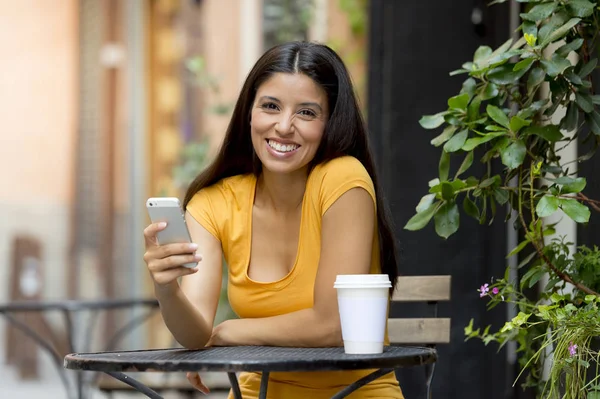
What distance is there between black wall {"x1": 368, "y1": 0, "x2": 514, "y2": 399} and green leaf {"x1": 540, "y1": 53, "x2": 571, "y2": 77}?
4.91 feet

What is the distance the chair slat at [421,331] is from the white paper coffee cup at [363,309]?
1053mm

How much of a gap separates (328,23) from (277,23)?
0.71 meters

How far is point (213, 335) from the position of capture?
84.3 inches

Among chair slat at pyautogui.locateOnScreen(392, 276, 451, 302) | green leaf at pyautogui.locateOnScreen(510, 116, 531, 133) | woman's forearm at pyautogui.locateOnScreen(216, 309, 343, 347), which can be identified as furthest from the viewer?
chair slat at pyautogui.locateOnScreen(392, 276, 451, 302)

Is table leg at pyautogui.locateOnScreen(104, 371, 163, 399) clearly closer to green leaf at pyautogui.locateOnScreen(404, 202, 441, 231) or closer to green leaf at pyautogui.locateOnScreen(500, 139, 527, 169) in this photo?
green leaf at pyautogui.locateOnScreen(404, 202, 441, 231)

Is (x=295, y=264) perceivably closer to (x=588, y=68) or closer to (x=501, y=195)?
(x=501, y=195)

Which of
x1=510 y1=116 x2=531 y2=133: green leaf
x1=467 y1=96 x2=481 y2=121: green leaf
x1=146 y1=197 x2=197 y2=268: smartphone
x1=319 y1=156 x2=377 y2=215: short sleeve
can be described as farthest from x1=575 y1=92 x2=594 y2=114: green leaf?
x1=146 y1=197 x2=197 y2=268: smartphone

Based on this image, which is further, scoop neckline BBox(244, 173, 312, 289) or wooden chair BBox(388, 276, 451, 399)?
wooden chair BBox(388, 276, 451, 399)

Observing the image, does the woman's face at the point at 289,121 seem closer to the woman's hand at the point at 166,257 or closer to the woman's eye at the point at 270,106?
the woman's eye at the point at 270,106

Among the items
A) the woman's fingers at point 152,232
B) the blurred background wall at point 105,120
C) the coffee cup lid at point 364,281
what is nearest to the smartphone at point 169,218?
the woman's fingers at point 152,232

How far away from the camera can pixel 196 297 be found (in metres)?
2.26

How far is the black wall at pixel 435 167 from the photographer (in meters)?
3.73

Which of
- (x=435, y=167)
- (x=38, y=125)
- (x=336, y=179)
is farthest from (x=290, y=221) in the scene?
(x=38, y=125)

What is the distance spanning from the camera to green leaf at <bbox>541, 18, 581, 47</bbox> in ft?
6.87
